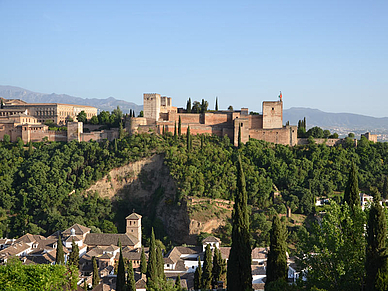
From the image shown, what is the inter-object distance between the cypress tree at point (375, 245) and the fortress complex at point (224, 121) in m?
45.0

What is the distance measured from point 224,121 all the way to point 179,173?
11.6 m

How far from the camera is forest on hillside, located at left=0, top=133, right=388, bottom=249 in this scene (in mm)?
54406

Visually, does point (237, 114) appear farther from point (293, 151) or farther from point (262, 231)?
point (262, 231)

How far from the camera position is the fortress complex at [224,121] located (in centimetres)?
6319

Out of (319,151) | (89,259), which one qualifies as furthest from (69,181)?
(319,151)

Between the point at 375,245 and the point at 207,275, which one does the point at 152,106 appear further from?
the point at 375,245

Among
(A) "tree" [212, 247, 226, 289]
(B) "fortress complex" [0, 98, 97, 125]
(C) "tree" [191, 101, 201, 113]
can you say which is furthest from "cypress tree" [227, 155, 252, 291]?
(B) "fortress complex" [0, 98, 97, 125]

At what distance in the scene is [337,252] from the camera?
19.7m

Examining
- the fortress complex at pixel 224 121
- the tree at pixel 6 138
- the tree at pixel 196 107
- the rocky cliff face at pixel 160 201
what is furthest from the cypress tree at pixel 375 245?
the tree at pixel 6 138

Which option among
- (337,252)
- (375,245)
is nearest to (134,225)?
(337,252)

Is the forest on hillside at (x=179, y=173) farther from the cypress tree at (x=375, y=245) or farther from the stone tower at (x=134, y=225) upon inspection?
the cypress tree at (x=375, y=245)

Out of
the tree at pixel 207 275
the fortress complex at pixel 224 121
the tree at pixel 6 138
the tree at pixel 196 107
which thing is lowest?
the tree at pixel 207 275

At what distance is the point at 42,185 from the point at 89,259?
1642 cm

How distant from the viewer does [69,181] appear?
58.4 metres
